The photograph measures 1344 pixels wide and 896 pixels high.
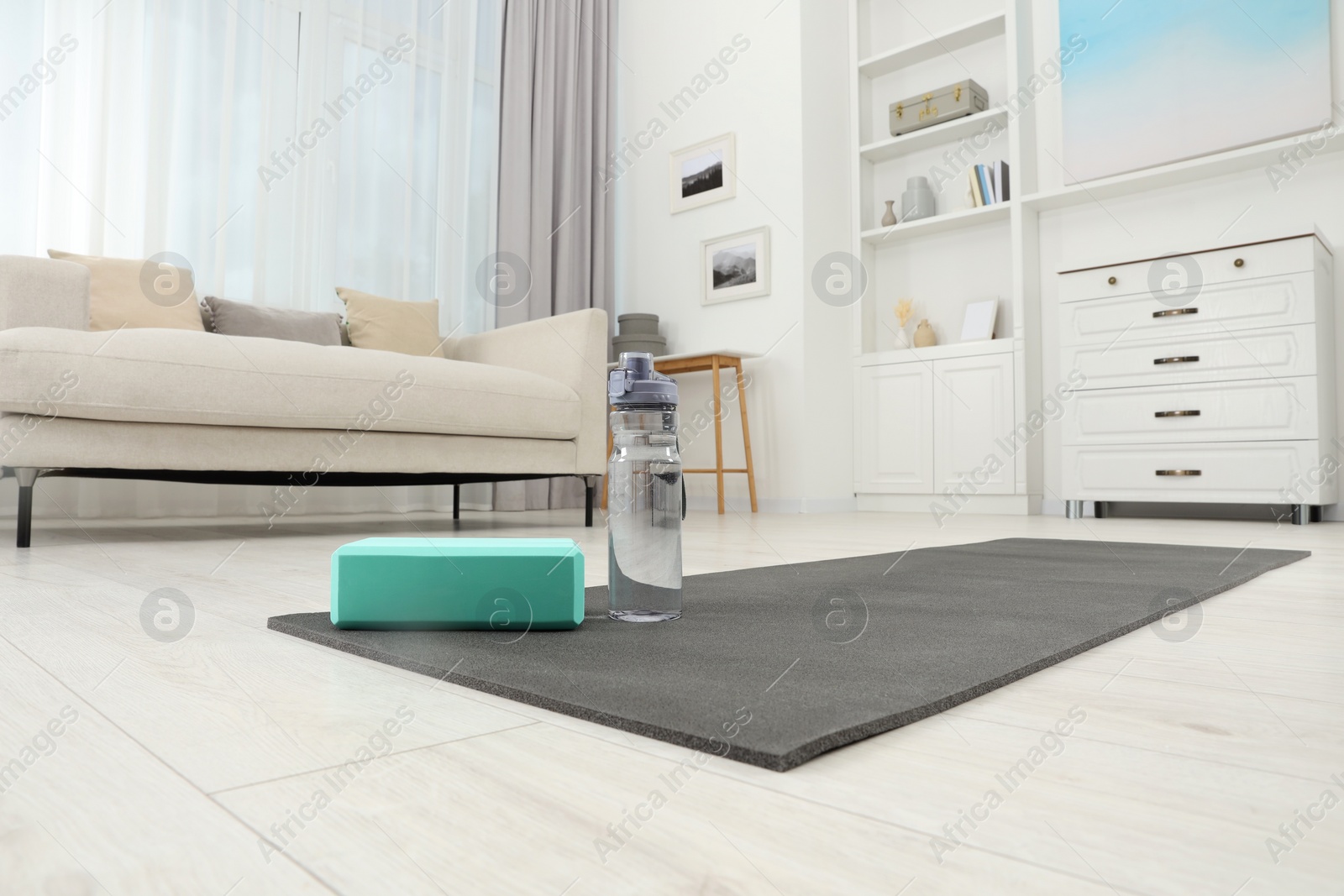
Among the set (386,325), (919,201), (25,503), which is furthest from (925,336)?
(25,503)

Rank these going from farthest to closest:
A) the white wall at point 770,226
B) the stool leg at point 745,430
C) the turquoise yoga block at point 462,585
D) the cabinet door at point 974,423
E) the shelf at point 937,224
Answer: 1. the white wall at point 770,226
2. the shelf at point 937,224
3. the stool leg at point 745,430
4. the cabinet door at point 974,423
5. the turquoise yoga block at point 462,585

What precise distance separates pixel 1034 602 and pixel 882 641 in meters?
0.37

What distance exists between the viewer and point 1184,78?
A: 3.54 m

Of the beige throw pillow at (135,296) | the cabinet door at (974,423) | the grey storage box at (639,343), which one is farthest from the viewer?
the grey storage box at (639,343)

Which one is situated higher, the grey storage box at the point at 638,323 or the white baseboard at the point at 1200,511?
the grey storage box at the point at 638,323

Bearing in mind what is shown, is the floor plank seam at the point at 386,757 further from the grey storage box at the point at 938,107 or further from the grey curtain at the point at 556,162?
the grey storage box at the point at 938,107

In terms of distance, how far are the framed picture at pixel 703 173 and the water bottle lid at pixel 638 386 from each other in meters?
3.68

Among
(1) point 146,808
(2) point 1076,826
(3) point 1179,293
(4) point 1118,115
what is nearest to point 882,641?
(2) point 1076,826

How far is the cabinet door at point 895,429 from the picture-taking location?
158 inches

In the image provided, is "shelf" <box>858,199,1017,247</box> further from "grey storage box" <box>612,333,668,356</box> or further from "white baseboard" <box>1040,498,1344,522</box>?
"white baseboard" <box>1040,498,1344,522</box>

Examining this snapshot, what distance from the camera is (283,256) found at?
3.53 m

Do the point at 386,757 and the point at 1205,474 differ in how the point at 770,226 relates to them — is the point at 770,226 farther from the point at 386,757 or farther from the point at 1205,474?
the point at 386,757

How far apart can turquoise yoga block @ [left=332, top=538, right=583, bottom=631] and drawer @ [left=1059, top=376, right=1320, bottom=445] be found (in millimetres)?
3005

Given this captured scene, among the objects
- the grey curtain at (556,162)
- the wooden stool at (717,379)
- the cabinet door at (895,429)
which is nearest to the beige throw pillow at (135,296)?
the grey curtain at (556,162)
